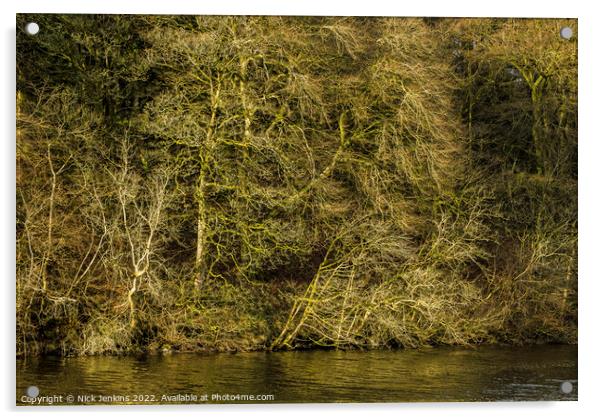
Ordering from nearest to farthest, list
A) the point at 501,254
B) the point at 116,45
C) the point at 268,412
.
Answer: the point at 268,412, the point at 116,45, the point at 501,254

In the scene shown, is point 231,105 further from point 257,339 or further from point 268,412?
point 268,412

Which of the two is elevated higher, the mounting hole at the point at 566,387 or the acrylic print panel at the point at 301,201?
the acrylic print panel at the point at 301,201

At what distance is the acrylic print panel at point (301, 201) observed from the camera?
15.8 m

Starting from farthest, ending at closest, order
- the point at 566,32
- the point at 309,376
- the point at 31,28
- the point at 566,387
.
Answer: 1. the point at 309,376
2. the point at 566,32
3. the point at 566,387
4. the point at 31,28

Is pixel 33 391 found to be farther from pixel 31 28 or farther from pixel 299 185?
pixel 299 185

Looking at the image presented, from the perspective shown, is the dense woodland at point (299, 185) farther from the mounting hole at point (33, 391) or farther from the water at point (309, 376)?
the mounting hole at point (33, 391)

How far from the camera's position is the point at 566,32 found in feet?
50.1

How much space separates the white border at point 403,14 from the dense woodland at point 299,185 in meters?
0.75

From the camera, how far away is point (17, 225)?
49.2 ft

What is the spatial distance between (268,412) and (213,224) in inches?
148

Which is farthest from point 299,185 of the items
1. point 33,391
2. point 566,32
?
point 33,391

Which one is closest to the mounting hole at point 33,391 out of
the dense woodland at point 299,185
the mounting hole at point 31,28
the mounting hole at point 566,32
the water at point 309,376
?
the water at point 309,376

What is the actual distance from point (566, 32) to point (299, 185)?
181 inches
